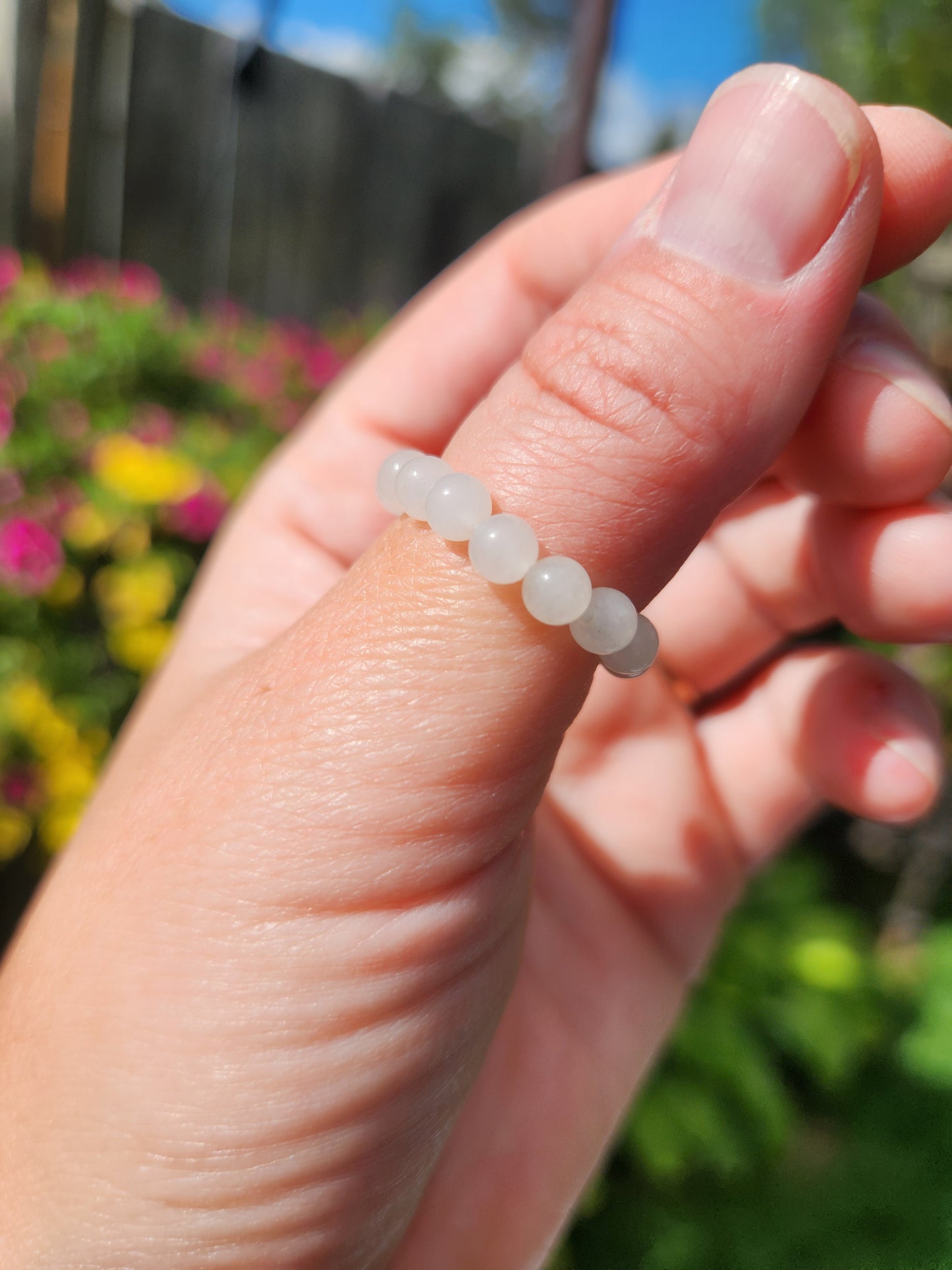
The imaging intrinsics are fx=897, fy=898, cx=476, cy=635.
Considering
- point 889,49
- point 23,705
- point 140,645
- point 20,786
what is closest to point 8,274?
point 140,645

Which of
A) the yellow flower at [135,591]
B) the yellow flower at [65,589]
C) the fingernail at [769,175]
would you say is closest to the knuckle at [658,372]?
the fingernail at [769,175]

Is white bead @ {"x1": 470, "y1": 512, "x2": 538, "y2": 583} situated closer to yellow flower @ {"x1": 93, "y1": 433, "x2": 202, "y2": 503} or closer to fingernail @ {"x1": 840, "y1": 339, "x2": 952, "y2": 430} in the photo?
fingernail @ {"x1": 840, "y1": 339, "x2": 952, "y2": 430}

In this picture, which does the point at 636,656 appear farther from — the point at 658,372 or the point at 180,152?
the point at 180,152

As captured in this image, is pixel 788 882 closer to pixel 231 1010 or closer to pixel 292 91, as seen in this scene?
pixel 231 1010

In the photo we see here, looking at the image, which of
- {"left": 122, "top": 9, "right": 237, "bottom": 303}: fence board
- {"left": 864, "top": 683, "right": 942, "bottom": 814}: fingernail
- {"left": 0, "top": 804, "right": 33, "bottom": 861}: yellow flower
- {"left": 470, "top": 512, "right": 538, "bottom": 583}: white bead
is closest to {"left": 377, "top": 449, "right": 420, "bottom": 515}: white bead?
{"left": 470, "top": 512, "right": 538, "bottom": 583}: white bead

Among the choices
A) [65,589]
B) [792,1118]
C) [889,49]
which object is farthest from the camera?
[792,1118]

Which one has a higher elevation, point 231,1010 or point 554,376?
point 554,376

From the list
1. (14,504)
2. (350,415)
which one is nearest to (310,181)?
(14,504)
